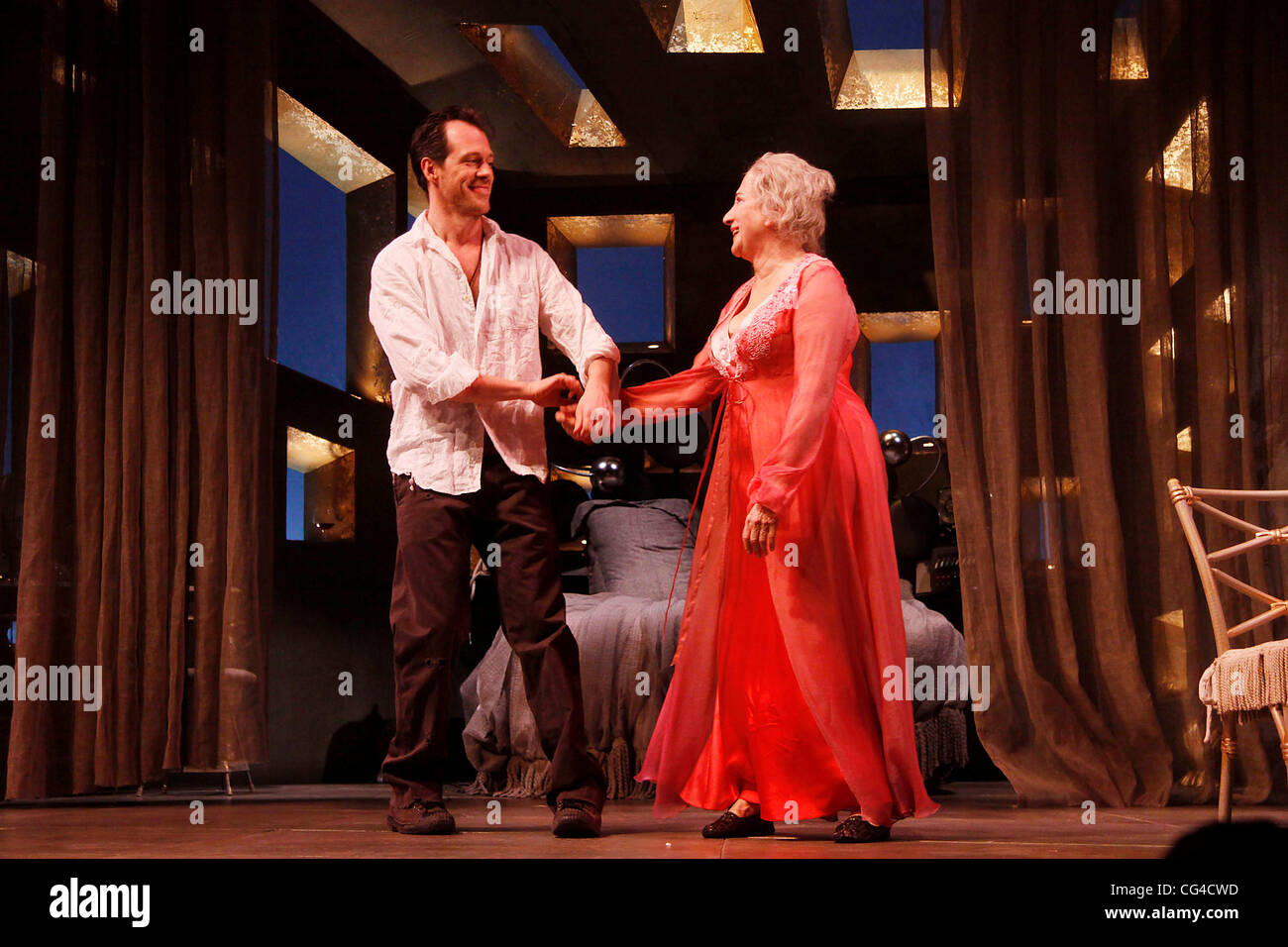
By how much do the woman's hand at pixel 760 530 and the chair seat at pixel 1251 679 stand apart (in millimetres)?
1213

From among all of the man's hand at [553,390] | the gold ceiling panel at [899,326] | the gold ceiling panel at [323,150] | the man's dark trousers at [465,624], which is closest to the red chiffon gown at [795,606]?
the man's dark trousers at [465,624]

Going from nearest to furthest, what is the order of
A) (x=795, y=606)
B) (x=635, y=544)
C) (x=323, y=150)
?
(x=795, y=606) < (x=635, y=544) < (x=323, y=150)

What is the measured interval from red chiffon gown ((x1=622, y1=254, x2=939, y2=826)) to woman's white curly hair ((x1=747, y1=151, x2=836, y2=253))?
0.25 ft

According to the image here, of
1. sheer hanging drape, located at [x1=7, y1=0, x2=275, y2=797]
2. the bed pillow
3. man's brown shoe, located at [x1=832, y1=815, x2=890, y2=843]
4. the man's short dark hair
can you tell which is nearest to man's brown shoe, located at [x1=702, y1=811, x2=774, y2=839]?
man's brown shoe, located at [x1=832, y1=815, x2=890, y2=843]

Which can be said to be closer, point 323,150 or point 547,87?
point 323,150

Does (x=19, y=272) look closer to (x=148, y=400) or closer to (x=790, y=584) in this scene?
(x=148, y=400)

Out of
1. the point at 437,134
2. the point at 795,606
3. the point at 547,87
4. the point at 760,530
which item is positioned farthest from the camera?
the point at 547,87

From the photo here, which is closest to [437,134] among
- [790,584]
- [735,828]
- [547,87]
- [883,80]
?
[790,584]

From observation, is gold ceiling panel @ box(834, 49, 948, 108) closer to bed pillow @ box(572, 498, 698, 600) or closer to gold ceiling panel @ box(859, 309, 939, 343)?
gold ceiling panel @ box(859, 309, 939, 343)

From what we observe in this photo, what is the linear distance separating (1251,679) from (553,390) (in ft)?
5.62

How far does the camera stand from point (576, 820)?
2.52m

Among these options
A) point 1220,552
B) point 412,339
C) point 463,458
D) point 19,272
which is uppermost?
point 19,272

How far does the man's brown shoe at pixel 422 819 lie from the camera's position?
2586 mm
